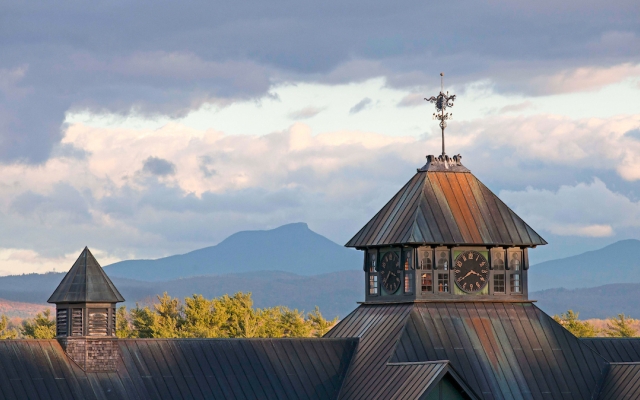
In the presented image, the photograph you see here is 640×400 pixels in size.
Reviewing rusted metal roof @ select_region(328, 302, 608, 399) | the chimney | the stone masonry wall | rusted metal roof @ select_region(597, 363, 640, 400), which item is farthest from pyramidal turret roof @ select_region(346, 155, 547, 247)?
the stone masonry wall

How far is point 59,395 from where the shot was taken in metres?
44.8

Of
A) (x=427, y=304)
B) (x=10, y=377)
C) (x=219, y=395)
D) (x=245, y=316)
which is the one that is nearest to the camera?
(x=10, y=377)

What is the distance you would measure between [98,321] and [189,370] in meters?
3.51

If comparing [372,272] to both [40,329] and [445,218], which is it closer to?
[445,218]

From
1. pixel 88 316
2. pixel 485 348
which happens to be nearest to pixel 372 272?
pixel 485 348

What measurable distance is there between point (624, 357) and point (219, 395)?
52.3 ft

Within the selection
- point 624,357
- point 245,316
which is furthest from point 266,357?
point 245,316

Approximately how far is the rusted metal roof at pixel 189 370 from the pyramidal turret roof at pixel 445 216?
4.52 m

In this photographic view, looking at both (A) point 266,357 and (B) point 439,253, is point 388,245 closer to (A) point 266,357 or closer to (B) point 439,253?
(B) point 439,253

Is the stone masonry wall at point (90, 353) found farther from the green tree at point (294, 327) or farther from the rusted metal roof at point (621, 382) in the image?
the green tree at point (294, 327)

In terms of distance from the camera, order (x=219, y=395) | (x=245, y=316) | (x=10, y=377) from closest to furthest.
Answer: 1. (x=10, y=377)
2. (x=219, y=395)
3. (x=245, y=316)

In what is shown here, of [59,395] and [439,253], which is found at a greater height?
[439,253]

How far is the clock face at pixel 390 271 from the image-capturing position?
2029 inches

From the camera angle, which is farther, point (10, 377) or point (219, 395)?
point (219, 395)
